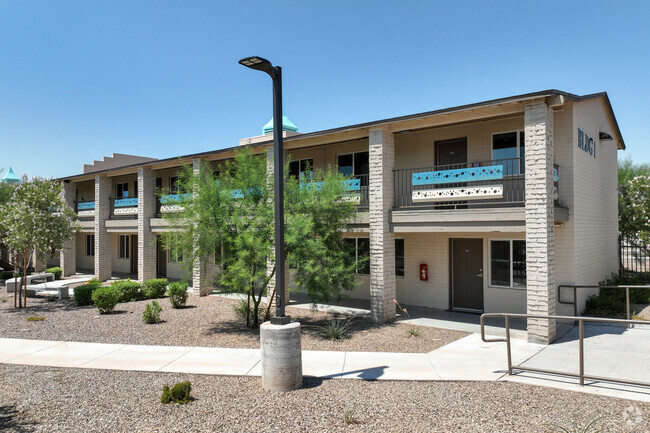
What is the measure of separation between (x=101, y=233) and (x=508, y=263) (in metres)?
20.0

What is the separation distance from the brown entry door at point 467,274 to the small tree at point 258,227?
164 inches

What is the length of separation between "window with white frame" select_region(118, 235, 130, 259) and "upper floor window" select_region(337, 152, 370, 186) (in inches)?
641

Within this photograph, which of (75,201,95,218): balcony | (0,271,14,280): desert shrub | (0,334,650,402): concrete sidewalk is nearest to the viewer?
(0,334,650,402): concrete sidewalk

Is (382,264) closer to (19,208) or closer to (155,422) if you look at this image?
(155,422)

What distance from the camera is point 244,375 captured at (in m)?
7.98

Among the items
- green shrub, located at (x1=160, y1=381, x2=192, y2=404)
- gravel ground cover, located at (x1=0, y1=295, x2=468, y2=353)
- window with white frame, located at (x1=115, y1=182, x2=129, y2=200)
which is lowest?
gravel ground cover, located at (x1=0, y1=295, x2=468, y2=353)

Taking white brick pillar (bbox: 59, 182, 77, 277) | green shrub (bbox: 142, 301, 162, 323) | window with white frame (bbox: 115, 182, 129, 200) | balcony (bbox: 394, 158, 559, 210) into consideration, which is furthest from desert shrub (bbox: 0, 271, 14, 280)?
balcony (bbox: 394, 158, 559, 210)

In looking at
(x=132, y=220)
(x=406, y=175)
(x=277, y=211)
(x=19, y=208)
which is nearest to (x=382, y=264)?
(x=406, y=175)

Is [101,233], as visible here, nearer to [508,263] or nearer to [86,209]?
[86,209]

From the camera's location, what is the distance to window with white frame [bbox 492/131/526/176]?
503 inches

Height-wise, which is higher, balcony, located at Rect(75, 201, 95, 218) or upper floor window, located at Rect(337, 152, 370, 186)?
upper floor window, located at Rect(337, 152, 370, 186)

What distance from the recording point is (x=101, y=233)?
2288 cm

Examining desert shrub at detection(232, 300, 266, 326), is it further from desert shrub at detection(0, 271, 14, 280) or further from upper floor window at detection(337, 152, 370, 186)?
desert shrub at detection(0, 271, 14, 280)

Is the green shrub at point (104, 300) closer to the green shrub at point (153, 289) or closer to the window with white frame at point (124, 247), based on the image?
the green shrub at point (153, 289)
